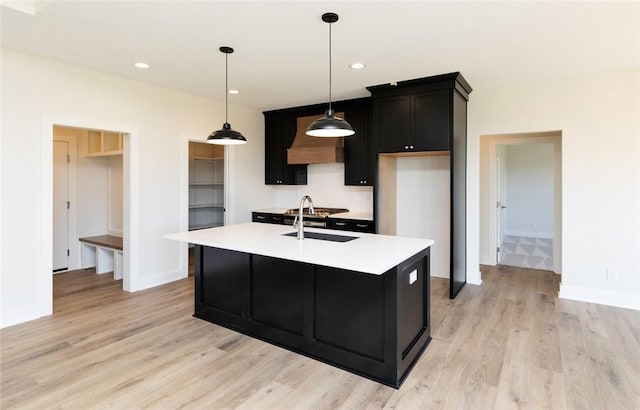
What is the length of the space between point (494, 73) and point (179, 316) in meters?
4.23

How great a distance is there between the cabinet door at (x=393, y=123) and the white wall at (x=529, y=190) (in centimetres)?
510

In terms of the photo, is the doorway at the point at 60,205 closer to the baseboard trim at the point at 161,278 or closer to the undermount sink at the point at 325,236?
the baseboard trim at the point at 161,278

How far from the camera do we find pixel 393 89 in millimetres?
4332

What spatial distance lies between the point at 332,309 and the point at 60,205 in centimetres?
475

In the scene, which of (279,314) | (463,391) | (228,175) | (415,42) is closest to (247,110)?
(228,175)

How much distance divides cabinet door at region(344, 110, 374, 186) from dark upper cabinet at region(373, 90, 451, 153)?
0.55m

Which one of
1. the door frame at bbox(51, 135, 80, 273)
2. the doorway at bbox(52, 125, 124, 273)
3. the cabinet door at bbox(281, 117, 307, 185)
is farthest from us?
the cabinet door at bbox(281, 117, 307, 185)

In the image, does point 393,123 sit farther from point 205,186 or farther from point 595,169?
point 205,186

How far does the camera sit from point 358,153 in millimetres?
5176

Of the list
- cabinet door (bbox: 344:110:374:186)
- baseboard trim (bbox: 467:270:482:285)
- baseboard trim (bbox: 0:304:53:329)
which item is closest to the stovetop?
cabinet door (bbox: 344:110:374:186)

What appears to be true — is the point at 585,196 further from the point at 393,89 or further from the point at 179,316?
the point at 179,316

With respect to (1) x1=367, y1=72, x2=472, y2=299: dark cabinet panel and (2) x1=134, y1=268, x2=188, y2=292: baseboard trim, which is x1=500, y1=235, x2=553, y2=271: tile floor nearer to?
(1) x1=367, y1=72, x2=472, y2=299: dark cabinet panel

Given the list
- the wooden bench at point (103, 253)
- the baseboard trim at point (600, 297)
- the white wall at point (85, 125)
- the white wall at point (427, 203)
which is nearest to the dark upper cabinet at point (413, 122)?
the white wall at point (427, 203)

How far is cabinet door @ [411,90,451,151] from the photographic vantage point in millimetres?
4039
